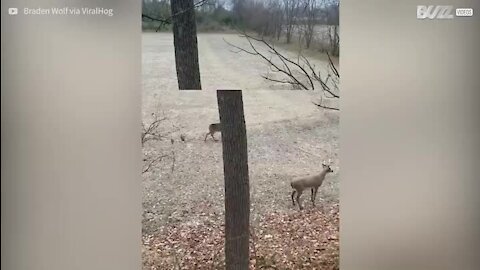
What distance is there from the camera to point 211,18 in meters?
1.48

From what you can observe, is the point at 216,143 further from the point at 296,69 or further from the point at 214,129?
the point at 296,69

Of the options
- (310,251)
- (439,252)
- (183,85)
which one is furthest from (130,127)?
(439,252)

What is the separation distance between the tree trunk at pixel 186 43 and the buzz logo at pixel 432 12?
649 mm

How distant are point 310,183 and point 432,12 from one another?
0.60 m

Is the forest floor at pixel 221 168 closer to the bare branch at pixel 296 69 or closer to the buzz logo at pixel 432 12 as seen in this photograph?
the bare branch at pixel 296 69

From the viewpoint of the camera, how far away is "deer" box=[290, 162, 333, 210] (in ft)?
4.85

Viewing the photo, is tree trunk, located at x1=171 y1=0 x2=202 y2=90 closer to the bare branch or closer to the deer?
the bare branch

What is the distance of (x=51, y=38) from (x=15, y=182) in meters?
0.41

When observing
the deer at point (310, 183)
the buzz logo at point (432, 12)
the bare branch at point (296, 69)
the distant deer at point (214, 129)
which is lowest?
the deer at point (310, 183)

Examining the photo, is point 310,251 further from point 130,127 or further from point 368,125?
point 130,127

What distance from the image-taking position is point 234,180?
58.3 inches

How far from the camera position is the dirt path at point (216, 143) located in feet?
4.80

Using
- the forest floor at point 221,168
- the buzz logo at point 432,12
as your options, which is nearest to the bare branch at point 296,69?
the forest floor at point 221,168

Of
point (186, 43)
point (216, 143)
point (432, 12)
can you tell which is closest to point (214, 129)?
point (216, 143)
